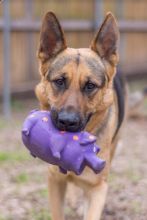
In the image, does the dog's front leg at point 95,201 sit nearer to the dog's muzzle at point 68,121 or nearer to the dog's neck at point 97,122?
the dog's neck at point 97,122

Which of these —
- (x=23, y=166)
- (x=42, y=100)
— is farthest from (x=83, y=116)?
(x=23, y=166)

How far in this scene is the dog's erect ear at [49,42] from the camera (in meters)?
4.41

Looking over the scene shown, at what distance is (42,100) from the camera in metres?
4.40

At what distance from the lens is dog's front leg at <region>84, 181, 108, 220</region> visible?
430 cm

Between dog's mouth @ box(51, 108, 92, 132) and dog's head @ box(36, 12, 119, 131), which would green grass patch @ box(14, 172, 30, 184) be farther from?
dog's mouth @ box(51, 108, 92, 132)

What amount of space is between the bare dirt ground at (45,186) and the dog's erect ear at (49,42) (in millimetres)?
1400

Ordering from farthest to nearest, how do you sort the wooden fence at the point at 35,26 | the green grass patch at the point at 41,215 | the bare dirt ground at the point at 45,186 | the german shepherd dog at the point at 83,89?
the wooden fence at the point at 35,26 → the bare dirt ground at the point at 45,186 → the green grass patch at the point at 41,215 → the german shepherd dog at the point at 83,89

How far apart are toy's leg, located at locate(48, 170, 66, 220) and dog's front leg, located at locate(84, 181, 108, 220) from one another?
0.73 feet

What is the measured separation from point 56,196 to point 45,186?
1124 mm

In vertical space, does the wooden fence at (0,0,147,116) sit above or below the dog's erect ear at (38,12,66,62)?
below

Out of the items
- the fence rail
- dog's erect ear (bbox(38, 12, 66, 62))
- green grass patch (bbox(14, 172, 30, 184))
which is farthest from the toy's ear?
the fence rail

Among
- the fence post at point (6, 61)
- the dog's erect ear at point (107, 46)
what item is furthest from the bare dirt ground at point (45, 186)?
the dog's erect ear at point (107, 46)

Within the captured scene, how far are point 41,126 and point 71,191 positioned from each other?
1.51 metres

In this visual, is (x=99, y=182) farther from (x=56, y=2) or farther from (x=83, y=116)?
(x=56, y=2)
